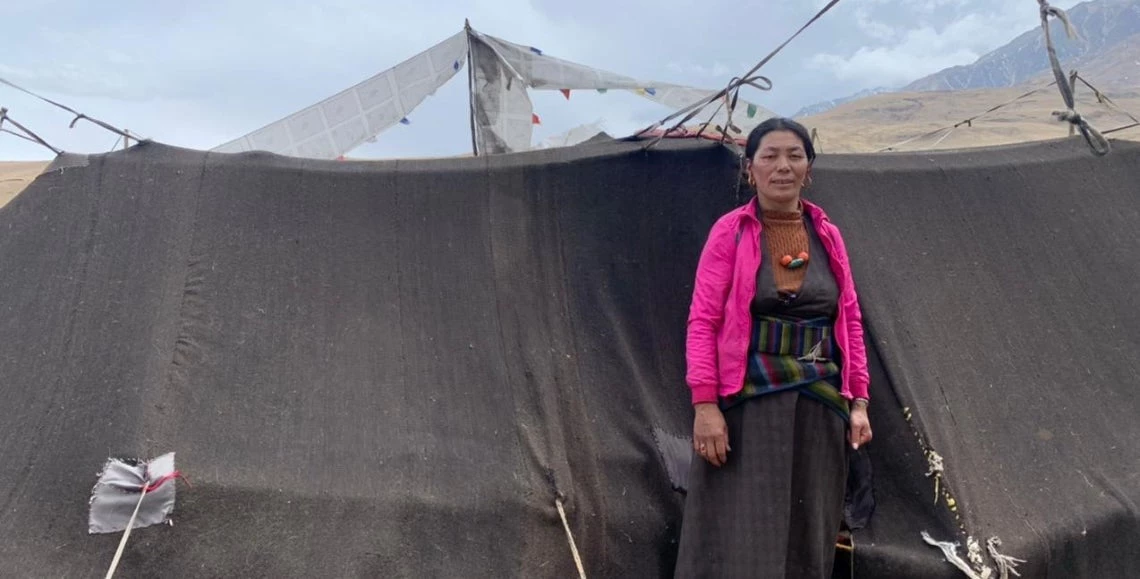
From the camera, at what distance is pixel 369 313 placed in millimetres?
2562

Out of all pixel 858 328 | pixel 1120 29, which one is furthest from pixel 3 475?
pixel 1120 29

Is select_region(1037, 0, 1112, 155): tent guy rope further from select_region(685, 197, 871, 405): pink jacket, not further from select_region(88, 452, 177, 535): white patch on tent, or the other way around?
select_region(88, 452, 177, 535): white patch on tent

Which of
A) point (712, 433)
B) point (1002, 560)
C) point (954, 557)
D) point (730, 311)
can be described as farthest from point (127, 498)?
point (1002, 560)

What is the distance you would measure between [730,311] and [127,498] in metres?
1.54

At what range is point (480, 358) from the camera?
8.36 ft

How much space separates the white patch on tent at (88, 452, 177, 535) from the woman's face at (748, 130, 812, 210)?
1.65 meters

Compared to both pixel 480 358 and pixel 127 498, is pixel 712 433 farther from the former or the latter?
pixel 127 498

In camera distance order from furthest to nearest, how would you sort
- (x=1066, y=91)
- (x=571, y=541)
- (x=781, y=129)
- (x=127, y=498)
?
1. (x=1066, y=91)
2. (x=571, y=541)
3. (x=781, y=129)
4. (x=127, y=498)

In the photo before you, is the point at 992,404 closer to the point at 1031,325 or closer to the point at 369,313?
the point at 1031,325

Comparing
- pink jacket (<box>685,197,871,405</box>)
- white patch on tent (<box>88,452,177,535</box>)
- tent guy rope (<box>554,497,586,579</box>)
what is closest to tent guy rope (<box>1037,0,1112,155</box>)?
pink jacket (<box>685,197,871,405</box>)

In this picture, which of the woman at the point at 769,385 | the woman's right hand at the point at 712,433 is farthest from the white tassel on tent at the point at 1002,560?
the woman's right hand at the point at 712,433

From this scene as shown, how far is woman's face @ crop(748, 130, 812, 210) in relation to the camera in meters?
2.13

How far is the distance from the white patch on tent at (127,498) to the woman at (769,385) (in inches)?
51.5

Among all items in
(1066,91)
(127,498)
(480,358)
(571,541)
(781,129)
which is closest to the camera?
(127,498)
